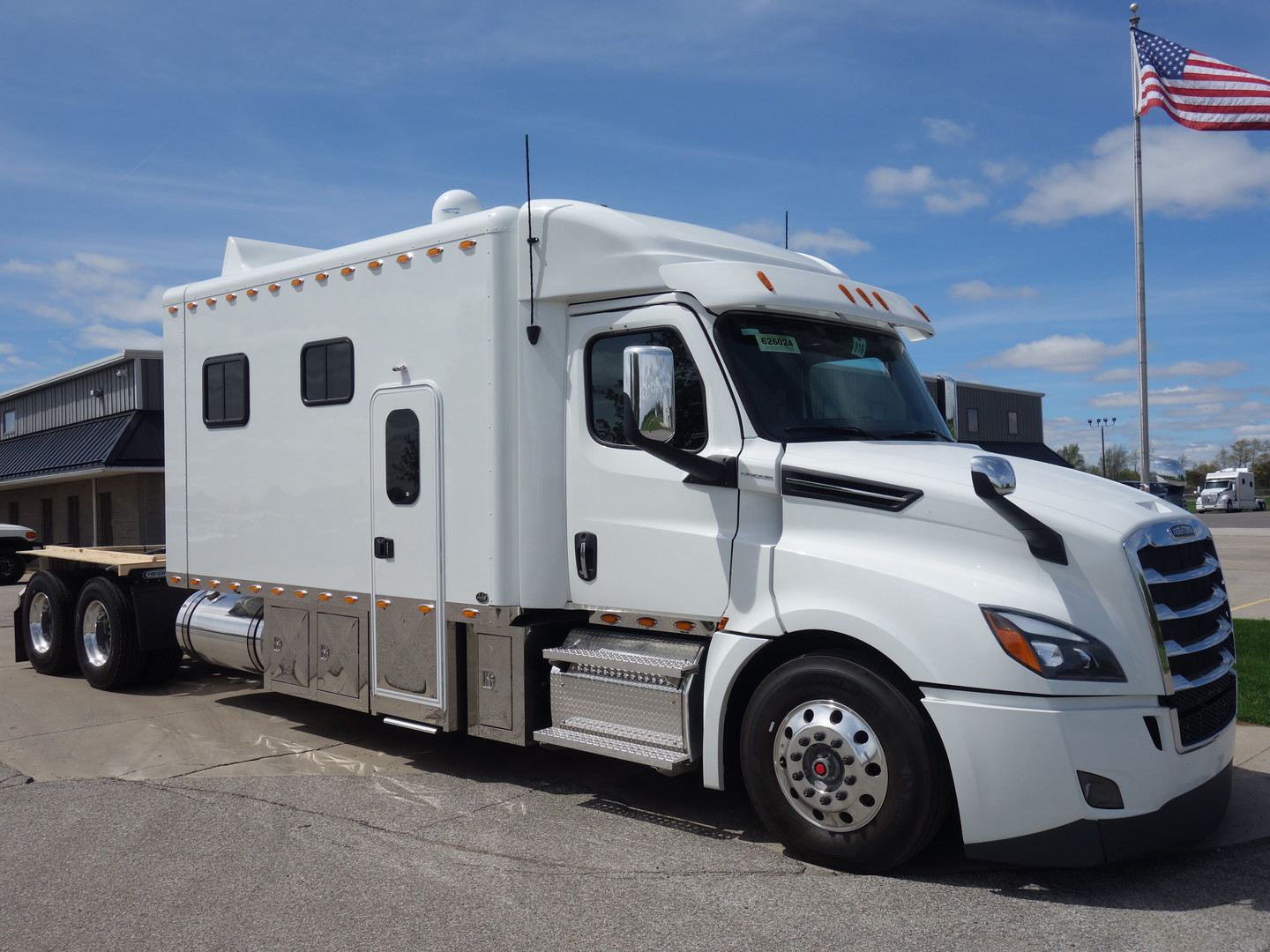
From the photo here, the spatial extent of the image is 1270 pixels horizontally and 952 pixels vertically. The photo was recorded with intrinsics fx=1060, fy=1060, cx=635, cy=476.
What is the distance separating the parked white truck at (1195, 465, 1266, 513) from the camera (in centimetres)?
6631

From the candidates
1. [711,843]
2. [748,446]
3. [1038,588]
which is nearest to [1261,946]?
[1038,588]

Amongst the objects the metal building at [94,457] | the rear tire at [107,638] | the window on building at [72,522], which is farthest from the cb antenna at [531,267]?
the window on building at [72,522]

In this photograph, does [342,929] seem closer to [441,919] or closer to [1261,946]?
[441,919]

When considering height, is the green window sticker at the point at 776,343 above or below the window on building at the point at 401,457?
above

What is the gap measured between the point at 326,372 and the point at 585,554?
2.43m

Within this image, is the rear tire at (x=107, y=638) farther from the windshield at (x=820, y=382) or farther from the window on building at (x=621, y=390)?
the windshield at (x=820, y=382)

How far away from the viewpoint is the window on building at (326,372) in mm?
6957

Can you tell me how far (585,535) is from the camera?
5.91 m

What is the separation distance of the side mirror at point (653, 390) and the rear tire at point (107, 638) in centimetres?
633

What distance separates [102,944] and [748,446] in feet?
11.5

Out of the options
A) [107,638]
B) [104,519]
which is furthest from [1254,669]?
[104,519]

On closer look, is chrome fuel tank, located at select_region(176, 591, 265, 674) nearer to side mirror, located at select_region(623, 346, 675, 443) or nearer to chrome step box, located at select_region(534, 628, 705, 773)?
chrome step box, located at select_region(534, 628, 705, 773)

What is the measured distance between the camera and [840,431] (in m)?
5.49

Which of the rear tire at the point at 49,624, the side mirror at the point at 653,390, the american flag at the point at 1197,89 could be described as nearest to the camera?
the side mirror at the point at 653,390
